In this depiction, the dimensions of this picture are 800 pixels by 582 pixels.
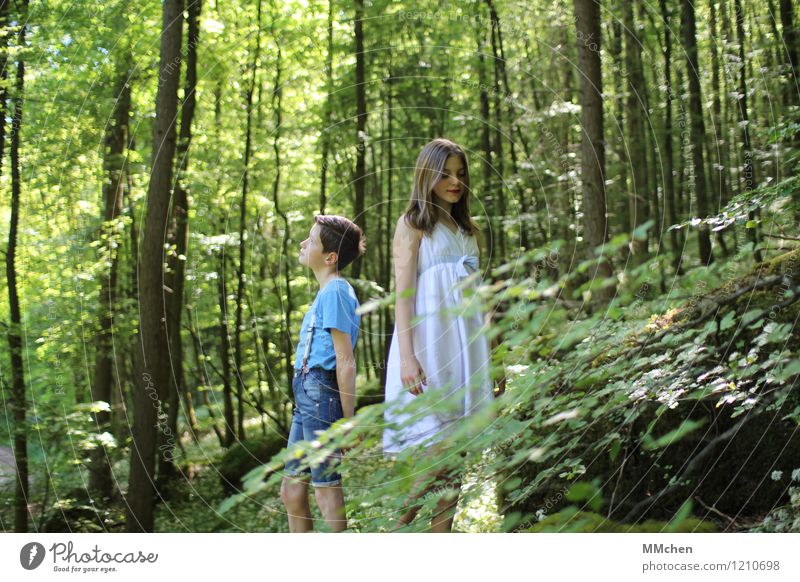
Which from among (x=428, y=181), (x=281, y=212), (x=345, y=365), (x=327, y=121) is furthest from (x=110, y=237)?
(x=428, y=181)

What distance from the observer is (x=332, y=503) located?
268 cm

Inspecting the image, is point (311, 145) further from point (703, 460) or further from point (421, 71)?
point (703, 460)

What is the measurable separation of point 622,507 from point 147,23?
9.46 ft

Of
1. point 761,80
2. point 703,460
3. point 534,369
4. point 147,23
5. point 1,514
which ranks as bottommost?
point 703,460

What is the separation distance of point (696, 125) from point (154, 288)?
2404mm

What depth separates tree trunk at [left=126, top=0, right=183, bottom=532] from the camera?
113 inches

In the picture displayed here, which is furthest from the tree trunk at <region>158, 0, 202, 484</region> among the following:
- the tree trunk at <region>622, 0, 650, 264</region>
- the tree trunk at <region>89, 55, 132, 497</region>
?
the tree trunk at <region>622, 0, 650, 264</region>

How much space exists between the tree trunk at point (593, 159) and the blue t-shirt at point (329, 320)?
1534 mm

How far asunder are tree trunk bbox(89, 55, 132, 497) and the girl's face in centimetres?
124

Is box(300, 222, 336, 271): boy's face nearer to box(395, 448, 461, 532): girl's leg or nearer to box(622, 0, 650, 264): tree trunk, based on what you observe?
box(395, 448, 461, 532): girl's leg
